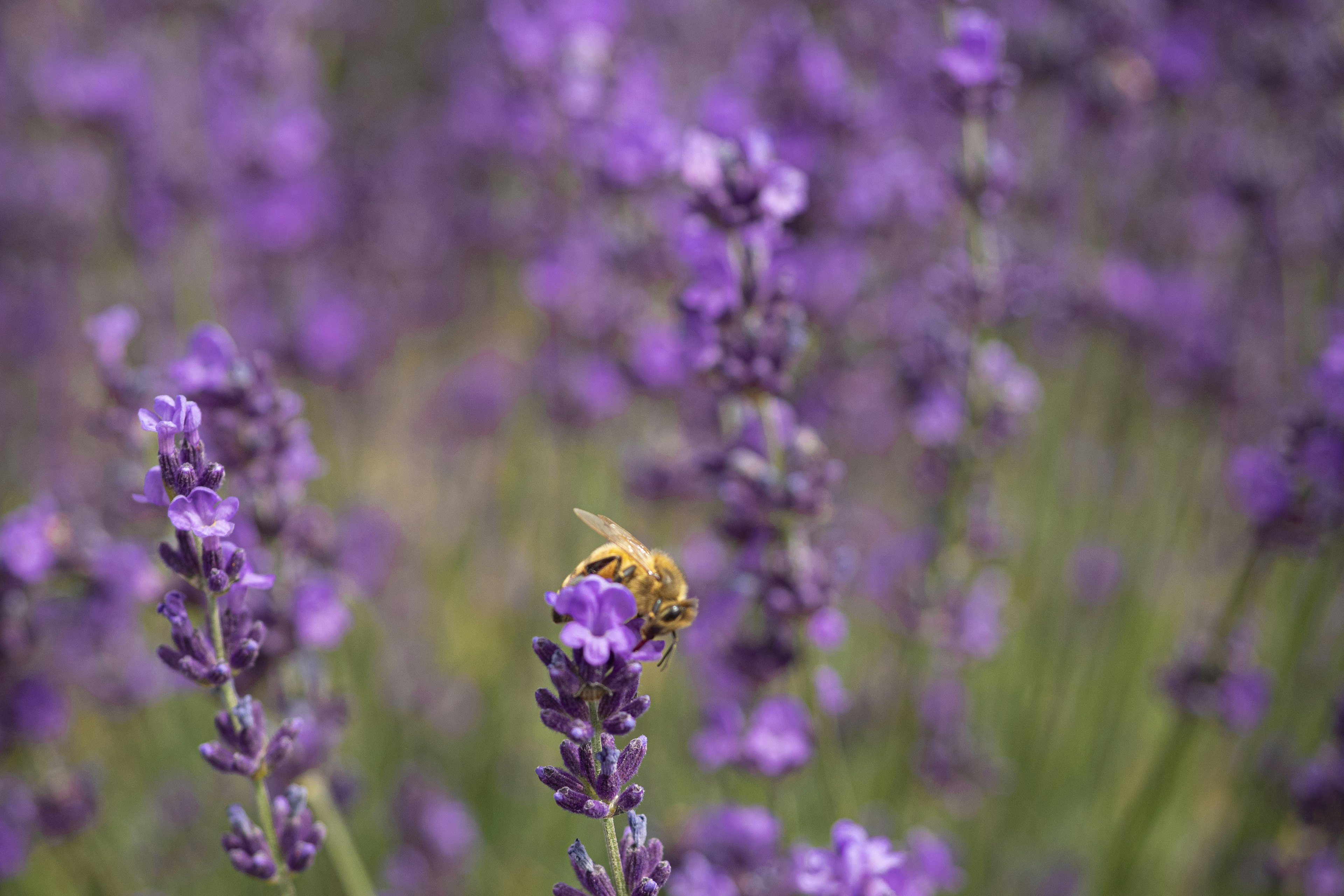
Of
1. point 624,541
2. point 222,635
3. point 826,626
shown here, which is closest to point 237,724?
point 222,635

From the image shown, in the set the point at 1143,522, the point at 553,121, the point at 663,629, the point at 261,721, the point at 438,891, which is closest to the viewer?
the point at 261,721

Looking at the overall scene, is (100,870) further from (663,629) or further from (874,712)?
(874,712)

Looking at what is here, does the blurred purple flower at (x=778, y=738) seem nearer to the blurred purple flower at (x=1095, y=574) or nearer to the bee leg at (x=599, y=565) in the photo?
the bee leg at (x=599, y=565)

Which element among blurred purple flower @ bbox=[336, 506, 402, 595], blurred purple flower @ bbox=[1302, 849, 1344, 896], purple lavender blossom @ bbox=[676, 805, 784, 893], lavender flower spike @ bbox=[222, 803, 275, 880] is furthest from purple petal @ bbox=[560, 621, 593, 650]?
blurred purple flower @ bbox=[336, 506, 402, 595]

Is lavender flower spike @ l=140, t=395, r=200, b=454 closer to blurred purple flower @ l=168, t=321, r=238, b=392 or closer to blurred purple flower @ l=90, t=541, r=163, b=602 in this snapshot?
blurred purple flower @ l=168, t=321, r=238, b=392

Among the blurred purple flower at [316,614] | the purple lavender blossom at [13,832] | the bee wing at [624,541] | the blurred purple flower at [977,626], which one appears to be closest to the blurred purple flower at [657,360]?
the blurred purple flower at [977,626]

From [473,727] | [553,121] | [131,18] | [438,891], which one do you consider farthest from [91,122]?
[438,891]

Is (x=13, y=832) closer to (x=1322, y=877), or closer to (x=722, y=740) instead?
(x=722, y=740)
